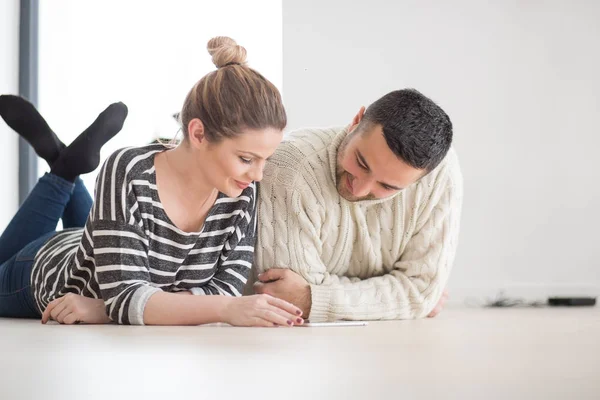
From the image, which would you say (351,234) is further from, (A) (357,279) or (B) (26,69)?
(B) (26,69)

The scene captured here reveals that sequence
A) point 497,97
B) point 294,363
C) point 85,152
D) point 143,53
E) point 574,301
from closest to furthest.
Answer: point 294,363 < point 85,152 < point 574,301 < point 497,97 < point 143,53

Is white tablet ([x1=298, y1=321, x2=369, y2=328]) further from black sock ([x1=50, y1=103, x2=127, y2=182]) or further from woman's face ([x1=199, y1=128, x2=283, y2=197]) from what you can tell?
black sock ([x1=50, y1=103, x2=127, y2=182])

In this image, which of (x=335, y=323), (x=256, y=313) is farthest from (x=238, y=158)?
(x=335, y=323)

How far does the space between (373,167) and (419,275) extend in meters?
0.39

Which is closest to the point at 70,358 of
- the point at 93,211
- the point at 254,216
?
the point at 93,211

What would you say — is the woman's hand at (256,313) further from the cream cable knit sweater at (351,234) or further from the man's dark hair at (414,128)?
the man's dark hair at (414,128)

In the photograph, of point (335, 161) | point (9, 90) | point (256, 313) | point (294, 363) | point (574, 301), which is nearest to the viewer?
point (294, 363)

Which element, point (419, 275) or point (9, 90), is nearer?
point (419, 275)

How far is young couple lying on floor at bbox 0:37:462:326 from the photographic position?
1.79 metres

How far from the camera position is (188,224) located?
1.92m

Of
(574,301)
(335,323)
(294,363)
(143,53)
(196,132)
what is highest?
(143,53)

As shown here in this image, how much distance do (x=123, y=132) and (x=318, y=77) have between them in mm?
1034

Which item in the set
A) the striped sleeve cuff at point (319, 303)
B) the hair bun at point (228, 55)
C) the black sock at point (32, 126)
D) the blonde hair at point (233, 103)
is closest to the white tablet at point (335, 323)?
the striped sleeve cuff at point (319, 303)

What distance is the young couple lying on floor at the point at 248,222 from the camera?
70.3 inches
